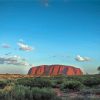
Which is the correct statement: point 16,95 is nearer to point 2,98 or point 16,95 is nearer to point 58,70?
point 2,98

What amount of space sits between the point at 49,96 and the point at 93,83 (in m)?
15.6

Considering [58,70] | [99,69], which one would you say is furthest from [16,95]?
[58,70]

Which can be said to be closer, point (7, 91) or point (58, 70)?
point (7, 91)

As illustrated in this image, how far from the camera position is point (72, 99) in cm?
1664

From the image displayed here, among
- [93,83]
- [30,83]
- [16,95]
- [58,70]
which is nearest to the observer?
[16,95]

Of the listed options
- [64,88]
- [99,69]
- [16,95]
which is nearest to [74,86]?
[64,88]

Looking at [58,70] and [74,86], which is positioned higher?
[58,70]

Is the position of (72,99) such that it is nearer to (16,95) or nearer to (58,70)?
(16,95)

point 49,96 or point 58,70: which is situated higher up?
point 58,70

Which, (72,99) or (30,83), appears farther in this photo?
(30,83)

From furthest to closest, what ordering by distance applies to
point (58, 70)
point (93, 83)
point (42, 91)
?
point (58, 70) < point (93, 83) < point (42, 91)

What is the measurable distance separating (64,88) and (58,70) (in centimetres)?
12465

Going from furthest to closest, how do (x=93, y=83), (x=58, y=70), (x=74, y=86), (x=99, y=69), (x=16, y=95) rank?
(x=58, y=70) < (x=99, y=69) < (x=93, y=83) < (x=74, y=86) < (x=16, y=95)

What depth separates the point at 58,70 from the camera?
150 metres
